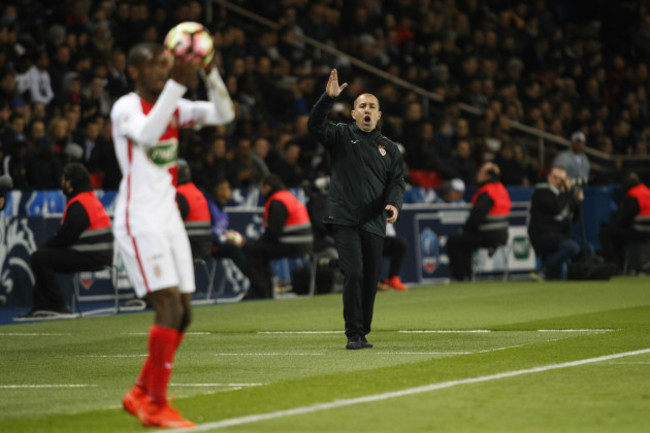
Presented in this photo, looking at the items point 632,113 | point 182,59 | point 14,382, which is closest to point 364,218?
point 14,382

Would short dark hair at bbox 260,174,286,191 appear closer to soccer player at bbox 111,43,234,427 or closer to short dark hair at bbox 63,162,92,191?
short dark hair at bbox 63,162,92,191

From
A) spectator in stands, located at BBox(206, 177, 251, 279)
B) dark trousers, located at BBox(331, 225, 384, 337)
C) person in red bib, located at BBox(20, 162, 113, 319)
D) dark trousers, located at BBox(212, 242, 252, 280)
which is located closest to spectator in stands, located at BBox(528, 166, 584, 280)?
spectator in stands, located at BBox(206, 177, 251, 279)

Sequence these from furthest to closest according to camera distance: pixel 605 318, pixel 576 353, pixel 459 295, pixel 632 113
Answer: pixel 632 113, pixel 459 295, pixel 605 318, pixel 576 353

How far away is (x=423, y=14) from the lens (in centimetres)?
3083

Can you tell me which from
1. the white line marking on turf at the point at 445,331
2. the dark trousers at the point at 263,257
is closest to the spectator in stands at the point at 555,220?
the dark trousers at the point at 263,257

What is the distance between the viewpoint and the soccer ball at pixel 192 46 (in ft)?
24.0

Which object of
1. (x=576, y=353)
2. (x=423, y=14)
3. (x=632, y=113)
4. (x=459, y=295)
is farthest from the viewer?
(x=632, y=113)

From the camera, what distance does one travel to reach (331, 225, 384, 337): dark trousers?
11.8 meters

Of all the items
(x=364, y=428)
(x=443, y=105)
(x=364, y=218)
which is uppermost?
(x=443, y=105)

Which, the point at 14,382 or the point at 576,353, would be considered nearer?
the point at 14,382

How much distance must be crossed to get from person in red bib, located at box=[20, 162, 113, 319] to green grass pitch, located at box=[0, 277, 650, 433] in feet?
2.68

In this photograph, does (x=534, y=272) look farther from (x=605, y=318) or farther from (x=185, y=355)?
(x=185, y=355)

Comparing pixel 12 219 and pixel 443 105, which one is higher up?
pixel 443 105

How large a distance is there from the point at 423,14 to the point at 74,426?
24.5 meters
